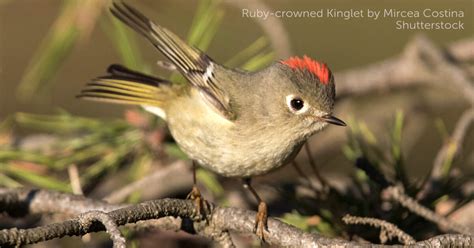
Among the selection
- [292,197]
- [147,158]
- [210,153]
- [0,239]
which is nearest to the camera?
Result: [0,239]

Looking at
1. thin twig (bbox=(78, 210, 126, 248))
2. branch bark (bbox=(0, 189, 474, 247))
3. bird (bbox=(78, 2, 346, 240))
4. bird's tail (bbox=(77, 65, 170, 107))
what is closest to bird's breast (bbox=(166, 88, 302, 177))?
bird (bbox=(78, 2, 346, 240))

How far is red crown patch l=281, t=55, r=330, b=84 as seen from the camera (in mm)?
1768

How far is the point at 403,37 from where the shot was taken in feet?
Result: 14.7

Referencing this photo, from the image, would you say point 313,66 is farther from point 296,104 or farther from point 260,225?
point 260,225

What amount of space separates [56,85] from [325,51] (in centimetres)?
155

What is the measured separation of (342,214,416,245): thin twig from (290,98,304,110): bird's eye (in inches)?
19.6

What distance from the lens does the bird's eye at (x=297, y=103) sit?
1861 millimetres

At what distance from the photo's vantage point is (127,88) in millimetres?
2012

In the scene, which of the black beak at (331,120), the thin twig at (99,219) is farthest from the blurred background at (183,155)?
the thin twig at (99,219)

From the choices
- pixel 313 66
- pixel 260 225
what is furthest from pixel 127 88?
pixel 260 225

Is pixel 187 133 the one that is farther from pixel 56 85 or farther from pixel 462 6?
pixel 56 85

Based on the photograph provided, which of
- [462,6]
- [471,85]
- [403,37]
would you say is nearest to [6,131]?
[471,85]

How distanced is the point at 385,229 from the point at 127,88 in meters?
0.90

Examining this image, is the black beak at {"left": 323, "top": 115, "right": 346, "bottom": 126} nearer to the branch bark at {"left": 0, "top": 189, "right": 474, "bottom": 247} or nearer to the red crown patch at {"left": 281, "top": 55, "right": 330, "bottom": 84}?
the red crown patch at {"left": 281, "top": 55, "right": 330, "bottom": 84}
